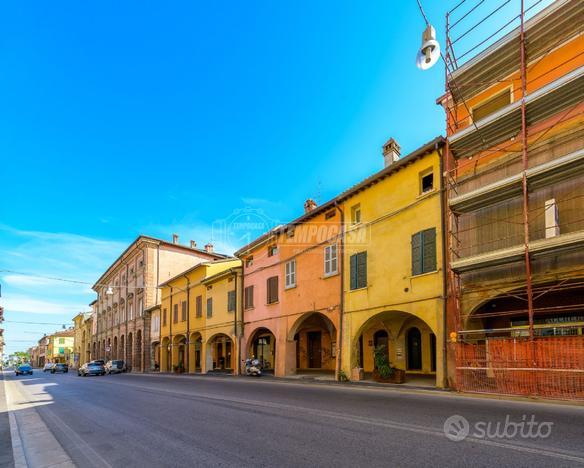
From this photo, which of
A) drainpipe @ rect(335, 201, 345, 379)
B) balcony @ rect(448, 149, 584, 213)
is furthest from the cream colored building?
balcony @ rect(448, 149, 584, 213)

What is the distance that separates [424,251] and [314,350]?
13642 millimetres

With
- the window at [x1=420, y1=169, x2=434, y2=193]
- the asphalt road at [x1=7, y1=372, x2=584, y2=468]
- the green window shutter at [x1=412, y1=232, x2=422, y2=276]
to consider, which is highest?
the window at [x1=420, y1=169, x2=434, y2=193]

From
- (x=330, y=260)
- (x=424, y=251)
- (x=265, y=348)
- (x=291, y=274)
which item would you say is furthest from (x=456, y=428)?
(x=265, y=348)

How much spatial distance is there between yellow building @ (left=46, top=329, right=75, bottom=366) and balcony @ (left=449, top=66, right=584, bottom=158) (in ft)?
381

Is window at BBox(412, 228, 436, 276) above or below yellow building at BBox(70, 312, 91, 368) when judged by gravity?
above

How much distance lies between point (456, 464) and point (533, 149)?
1039 centimetres

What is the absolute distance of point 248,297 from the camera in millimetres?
26875

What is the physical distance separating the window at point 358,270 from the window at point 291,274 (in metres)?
4.69

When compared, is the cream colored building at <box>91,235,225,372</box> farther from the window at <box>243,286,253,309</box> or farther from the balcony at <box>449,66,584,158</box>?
the balcony at <box>449,66,584,158</box>

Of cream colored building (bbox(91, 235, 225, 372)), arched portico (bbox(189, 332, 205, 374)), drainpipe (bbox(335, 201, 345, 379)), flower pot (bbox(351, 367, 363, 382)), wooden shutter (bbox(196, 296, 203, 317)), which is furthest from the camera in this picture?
cream colored building (bbox(91, 235, 225, 372))

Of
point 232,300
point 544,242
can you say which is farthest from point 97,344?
point 544,242

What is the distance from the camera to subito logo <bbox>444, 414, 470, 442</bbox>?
6.27 m

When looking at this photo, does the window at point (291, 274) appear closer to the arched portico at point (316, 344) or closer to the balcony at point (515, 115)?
the arched portico at point (316, 344)

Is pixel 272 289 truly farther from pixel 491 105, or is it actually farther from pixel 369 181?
pixel 491 105
